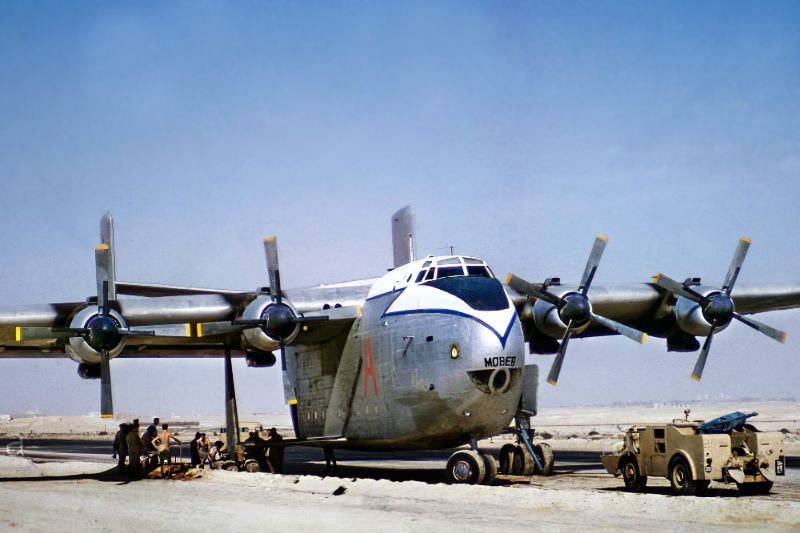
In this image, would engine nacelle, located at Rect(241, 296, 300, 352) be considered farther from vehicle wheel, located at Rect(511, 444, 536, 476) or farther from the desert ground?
vehicle wheel, located at Rect(511, 444, 536, 476)

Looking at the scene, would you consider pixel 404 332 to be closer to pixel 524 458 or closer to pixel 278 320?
pixel 278 320

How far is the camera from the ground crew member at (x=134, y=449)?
2197cm

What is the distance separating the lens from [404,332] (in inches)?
786

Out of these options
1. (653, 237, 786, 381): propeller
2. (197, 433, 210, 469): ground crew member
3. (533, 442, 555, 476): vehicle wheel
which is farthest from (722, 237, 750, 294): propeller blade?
(197, 433, 210, 469): ground crew member

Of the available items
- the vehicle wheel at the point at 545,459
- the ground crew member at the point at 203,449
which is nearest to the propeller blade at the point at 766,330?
the vehicle wheel at the point at 545,459

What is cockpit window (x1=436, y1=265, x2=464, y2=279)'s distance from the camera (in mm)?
20094

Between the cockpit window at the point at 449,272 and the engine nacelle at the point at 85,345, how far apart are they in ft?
25.6

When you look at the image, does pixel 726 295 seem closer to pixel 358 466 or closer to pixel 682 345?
pixel 682 345

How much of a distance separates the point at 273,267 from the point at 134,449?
581 cm

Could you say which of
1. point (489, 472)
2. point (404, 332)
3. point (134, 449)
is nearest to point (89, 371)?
point (134, 449)

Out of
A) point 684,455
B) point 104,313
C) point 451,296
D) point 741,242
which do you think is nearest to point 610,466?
point 684,455

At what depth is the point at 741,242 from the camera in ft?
80.9

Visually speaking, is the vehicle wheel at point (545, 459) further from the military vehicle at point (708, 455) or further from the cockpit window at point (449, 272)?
the cockpit window at point (449, 272)

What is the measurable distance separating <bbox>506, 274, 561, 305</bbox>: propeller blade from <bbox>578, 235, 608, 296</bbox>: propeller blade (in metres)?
0.82
